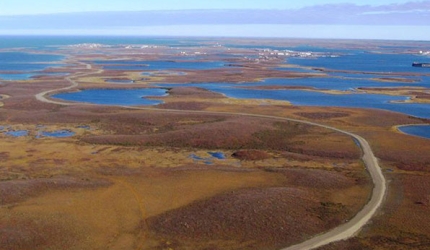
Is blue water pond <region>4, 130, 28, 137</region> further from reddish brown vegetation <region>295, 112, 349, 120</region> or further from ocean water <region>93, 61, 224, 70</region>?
ocean water <region>93, 61, 224, 70</region>

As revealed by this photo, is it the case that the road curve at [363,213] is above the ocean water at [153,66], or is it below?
below

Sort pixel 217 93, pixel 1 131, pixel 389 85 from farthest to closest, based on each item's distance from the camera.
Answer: pixel 389 85, pixel 217 93, pixel 1 131

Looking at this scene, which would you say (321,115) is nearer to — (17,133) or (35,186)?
(17,133)

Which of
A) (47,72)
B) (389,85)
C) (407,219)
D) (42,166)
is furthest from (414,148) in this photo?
(47,72)

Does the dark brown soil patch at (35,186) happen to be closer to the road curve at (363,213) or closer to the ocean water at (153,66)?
the road curve at (363,213)

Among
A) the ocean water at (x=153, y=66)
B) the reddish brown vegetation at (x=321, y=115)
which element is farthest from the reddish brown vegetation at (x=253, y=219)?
the ocean water at (x=153, y=66)

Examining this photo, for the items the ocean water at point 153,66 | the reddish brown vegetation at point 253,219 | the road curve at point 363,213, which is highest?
the ocean water at point 153,66

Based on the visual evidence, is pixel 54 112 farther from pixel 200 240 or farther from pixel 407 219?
pixel 407 219

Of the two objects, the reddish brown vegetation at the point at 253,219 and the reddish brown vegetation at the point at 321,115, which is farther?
the reddish brown vegetation at the point at 321,115

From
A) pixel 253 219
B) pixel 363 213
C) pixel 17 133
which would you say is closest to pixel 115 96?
pixel 17 133

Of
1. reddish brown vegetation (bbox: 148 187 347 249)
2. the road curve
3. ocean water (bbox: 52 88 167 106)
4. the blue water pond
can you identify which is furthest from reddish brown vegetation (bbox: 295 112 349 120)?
the blue water pond

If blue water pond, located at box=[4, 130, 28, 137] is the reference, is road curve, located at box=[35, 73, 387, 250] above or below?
below
